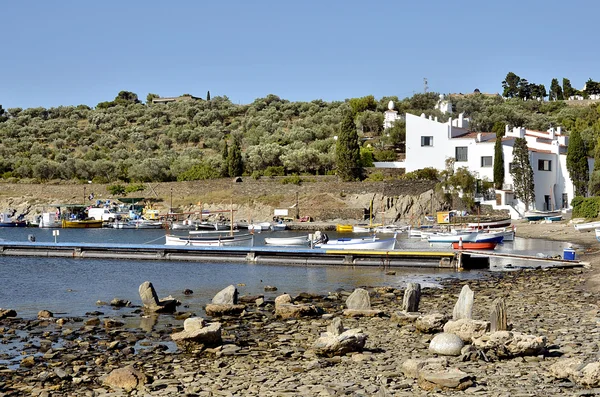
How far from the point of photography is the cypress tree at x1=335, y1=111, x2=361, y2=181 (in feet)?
236

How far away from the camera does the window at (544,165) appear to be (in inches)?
2601

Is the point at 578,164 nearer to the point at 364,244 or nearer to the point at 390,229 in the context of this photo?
the point at 390,229

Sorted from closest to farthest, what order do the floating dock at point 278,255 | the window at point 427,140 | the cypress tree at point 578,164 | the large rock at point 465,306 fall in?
the large rock at point 465,306 → the floating dock at point 278,255 → the cypress tree at point 578,164 → the window at point 427,140

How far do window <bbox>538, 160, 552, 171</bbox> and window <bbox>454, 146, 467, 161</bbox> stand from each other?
23.1 ft

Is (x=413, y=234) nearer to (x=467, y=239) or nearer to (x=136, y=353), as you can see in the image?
(x=467, y=239)

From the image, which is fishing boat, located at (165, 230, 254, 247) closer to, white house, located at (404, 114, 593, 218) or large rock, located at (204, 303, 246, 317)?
large rock, located at (204, 303, 246, 317)

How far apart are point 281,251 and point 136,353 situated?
20.8 metres

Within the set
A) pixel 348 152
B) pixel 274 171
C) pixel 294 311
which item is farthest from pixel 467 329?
pixel 274 171

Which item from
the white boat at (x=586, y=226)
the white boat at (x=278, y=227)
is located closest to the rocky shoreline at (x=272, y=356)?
the white boat at (x=586, y=226)

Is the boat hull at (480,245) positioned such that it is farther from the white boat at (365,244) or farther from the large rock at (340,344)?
the large rock at (340,344)

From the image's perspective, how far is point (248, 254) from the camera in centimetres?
3791

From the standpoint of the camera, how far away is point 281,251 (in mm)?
36906

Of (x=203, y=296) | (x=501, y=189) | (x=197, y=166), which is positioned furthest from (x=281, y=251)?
(x=197, y=166)

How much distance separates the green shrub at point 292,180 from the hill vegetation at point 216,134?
3.74 meters
